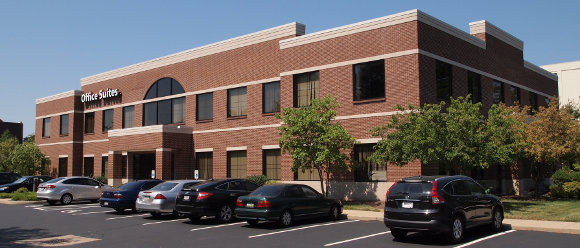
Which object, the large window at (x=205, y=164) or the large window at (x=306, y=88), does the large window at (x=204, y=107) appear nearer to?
the large window at (x=205, y=164)

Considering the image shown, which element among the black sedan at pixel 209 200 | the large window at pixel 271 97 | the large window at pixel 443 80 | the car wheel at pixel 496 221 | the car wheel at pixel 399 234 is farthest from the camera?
the large window at pixel 271 97

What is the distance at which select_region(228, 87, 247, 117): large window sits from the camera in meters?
30.3

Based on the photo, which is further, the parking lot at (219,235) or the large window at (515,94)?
the large window at (515,94)

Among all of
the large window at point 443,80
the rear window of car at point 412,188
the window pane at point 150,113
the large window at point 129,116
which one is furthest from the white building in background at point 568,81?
the rear window of car at point 412,188

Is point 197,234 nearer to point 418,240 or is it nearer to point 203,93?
point 418,240

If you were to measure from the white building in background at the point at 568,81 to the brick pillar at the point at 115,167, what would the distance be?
47999mm

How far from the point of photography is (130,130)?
3325 centimetres

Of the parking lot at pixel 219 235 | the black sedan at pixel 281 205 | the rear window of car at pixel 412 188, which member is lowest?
the parking lot at pixel 219 235

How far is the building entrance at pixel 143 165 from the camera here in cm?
3569

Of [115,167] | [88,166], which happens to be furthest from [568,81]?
[88,166]

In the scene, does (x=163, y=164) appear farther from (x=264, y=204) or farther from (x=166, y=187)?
(x=264, y=204)

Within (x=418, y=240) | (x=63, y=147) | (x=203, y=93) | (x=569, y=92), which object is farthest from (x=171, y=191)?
(x=569, y=92)

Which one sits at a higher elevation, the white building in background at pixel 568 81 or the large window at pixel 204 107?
the white building in background at pixel 568 81

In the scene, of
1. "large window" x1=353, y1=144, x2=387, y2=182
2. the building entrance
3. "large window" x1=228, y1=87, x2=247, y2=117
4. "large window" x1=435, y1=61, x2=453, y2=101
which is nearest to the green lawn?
"large window" x1=353, y1=144, x2=387, y2=182
